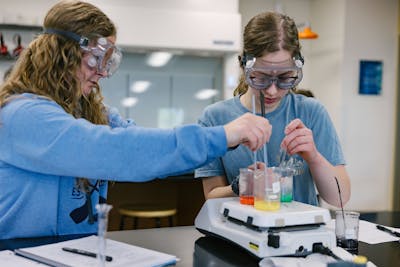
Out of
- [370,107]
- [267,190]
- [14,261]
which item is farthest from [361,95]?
[14,261]

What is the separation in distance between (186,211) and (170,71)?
1.88 meters

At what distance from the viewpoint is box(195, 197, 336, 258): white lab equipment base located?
3.58 feet

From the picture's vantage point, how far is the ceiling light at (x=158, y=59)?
15.6 ft

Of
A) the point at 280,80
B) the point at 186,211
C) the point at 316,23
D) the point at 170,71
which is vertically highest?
the point at 316,23

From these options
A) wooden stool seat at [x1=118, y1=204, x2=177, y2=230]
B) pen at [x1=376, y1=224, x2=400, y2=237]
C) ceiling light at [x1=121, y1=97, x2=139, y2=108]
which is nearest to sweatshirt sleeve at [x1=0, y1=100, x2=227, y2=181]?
pen at [x1=376, y1=224, x2=400, y2=237]

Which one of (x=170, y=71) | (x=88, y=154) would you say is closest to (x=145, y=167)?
(x=88, y=154)

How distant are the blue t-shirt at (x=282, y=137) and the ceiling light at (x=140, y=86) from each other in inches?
124

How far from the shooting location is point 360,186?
16.5 feet

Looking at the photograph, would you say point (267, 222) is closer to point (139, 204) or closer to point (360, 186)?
point (139, 204)

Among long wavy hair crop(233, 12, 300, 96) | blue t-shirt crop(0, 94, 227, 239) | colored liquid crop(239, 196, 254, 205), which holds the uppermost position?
long wavy hair crop(233, 12, 300, 96)

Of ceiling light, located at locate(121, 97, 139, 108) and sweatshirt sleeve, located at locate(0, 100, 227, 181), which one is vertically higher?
ceiling light, located at locate(121, 97, 139, 108)

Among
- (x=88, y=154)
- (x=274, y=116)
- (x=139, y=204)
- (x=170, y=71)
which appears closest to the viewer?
(x=88, y=154)

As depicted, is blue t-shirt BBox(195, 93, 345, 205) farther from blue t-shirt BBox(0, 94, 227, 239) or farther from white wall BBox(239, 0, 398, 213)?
white wall BBox(239, 0, 398, 213)

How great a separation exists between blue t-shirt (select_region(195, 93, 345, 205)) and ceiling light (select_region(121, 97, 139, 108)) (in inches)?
124
